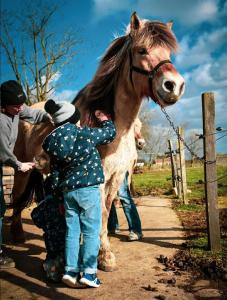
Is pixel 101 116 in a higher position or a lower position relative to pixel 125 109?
lower

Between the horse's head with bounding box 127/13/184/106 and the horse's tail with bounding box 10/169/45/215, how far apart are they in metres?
2.22

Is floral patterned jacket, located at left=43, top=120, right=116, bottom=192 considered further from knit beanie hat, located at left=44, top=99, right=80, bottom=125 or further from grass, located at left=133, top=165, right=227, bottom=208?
grass, located at left=133, top=165, right=227, bottom=208

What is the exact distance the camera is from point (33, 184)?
4.96 metres

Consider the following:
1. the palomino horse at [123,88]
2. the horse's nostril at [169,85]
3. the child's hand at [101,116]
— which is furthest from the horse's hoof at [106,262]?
the horse's nostril at [169,85]

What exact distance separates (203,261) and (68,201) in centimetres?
173

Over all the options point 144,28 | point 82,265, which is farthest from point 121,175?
point 144,28

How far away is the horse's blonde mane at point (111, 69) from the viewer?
11.7 feet

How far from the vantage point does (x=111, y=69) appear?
3.88m

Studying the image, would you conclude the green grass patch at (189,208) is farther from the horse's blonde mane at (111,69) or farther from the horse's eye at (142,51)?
the horse's eye at (142,51)

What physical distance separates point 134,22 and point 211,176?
211 cm

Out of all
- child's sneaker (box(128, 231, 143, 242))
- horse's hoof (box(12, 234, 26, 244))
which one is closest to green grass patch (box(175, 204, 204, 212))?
child's sneaker (box(128, 231, 143, 242))

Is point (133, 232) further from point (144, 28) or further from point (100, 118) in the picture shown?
point (144, 28)

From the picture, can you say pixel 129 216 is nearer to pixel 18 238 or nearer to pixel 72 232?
pixel 18 238

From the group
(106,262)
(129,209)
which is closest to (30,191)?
(129,209)
